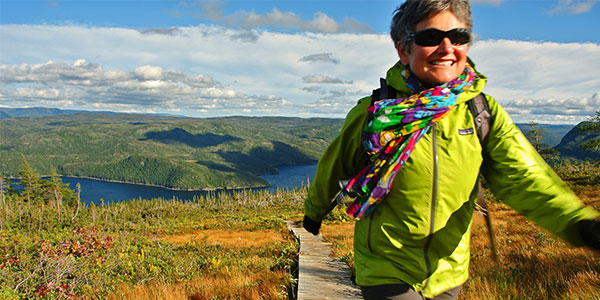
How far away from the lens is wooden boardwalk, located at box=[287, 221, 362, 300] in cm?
468

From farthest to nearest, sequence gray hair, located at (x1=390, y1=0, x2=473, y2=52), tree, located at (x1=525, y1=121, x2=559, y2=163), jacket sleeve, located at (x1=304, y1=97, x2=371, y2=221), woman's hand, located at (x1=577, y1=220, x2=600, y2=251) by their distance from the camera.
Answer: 1. tree, located at (x1=525, y1=121, x2=559, y2=163)
2. jacket sleeve, located at (x1=304, y1=97, x2=371, y2=221)
3. gray hair, located at (x1=390, y1=0, x2=473, y2=52)
4. woman's hand, located at (x1=577, y1=220, x2=600, y2=251)

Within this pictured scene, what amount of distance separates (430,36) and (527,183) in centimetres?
80

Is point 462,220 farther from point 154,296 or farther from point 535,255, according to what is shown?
point 154,296

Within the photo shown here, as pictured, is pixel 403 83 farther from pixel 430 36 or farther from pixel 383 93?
pixel 430 36

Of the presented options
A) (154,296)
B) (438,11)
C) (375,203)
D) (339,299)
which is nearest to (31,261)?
(154,296)

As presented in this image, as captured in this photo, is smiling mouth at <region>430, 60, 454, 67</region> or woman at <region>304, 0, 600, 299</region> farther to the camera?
smiling mouth at <region>430, 60, 454, 67</region>

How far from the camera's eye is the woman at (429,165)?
156cm

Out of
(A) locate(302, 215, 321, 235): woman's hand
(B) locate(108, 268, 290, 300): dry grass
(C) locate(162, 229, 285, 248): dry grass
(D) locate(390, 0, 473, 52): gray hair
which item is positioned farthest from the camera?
(C) locate(162, 229, 285, 248): dry grass

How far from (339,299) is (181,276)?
446cm

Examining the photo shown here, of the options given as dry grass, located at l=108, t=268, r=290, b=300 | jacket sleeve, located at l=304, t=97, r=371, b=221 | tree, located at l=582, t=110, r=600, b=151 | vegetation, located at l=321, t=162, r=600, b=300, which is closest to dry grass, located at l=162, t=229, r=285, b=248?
dry grass, located at l=108, t=268, r=290, b=300

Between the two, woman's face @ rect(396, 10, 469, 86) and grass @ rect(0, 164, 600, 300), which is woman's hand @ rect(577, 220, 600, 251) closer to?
woman's face @ rect(396, 10, 469, 86)

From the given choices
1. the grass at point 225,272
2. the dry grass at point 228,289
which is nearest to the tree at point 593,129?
the grass at point 225,272

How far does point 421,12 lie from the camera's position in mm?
1642

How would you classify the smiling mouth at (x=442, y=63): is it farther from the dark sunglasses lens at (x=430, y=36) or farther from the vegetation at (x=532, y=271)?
the vegetation at (x=532, y=271)
